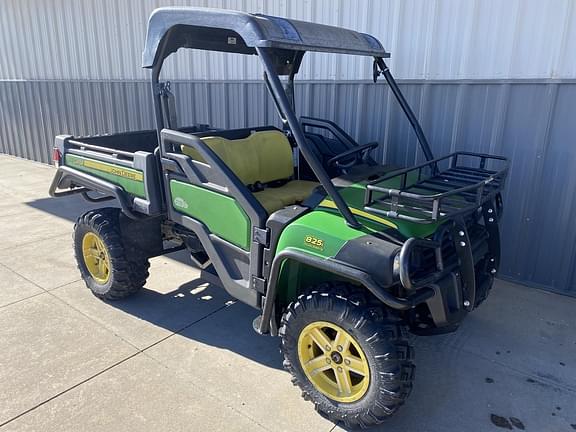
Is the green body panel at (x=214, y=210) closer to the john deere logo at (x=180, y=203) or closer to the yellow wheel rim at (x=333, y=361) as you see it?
the john deere logo at (x=180, y=203)

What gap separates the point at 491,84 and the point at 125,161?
300 centimetres

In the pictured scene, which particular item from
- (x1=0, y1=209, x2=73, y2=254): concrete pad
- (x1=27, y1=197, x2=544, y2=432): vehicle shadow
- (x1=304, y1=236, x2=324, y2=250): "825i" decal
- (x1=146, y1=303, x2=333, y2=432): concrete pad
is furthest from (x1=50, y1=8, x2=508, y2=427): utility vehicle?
(x1=0, y1=209, x2=73, y2=254): concrete pad

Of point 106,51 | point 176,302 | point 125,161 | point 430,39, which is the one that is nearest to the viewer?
point 125,161

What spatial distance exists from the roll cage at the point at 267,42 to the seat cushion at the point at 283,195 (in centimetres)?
55

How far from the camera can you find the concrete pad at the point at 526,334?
2.95 meters

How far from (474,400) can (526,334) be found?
3.13ft

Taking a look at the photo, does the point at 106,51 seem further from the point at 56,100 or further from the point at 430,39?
the point at 430,39

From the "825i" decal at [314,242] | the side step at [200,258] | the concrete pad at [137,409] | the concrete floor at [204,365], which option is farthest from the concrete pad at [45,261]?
the "825i" decal at [314,242]

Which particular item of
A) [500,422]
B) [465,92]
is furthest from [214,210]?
[465,92]

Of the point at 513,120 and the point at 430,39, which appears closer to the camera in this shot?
the point at 513,120

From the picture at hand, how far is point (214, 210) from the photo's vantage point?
9.26ft

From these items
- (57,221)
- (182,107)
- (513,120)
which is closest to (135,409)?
(513,120)

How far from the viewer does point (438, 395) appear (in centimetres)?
264

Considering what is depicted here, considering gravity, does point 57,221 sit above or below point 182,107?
below
